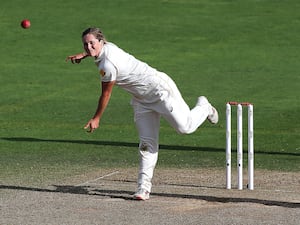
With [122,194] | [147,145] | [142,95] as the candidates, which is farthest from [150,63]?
[142,95]

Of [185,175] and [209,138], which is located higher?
[209,138]

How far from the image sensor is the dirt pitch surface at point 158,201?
10.4 m

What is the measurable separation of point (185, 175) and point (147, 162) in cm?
191

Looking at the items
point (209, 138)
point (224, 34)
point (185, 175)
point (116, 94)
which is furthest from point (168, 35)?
point (185, 175)

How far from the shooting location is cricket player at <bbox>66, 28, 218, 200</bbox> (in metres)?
11.2

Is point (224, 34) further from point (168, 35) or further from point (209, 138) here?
point (209, 138)

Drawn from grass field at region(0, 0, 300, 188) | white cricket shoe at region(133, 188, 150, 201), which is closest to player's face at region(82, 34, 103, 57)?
white cricket shoe at region(133, 188, 150, 201)

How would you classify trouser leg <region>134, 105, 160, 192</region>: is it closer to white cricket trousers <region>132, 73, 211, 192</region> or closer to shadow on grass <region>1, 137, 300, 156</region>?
white cricket trousers <region>132, 73, 211, 192</region>

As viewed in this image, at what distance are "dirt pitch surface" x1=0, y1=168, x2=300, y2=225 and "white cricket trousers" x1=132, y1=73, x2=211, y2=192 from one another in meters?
0.39

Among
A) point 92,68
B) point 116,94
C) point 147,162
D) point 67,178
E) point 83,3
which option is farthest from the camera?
point 83,3

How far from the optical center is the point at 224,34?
3300 cm

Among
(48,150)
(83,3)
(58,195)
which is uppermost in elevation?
(83,3)

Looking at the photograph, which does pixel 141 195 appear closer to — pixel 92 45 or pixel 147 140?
→ pixel 147 140

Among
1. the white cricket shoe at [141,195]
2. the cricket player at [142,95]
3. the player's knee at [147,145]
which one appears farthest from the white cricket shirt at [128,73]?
the white cricket shoe at [141,195]
